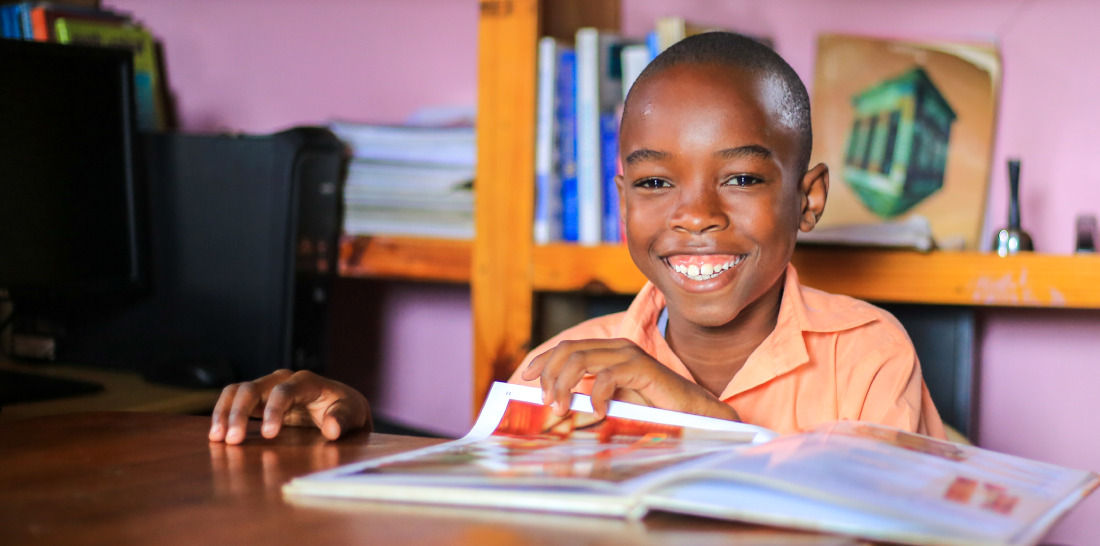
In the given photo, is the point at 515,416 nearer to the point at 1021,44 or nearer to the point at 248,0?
the point at 1021,44

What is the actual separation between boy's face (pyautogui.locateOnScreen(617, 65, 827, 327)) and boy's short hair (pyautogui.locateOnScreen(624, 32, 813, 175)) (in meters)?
0.01

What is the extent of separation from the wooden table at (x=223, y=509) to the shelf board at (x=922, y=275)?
62 cm

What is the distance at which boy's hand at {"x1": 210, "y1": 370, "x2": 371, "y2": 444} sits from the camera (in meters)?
0.70

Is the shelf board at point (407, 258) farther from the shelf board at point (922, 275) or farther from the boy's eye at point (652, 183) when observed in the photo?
the boy's eye at point (652, 183)

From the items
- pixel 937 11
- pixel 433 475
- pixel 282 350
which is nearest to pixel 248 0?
pixel 282 350

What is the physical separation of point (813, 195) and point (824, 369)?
198 millimetres

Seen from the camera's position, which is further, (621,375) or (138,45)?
(138,45)

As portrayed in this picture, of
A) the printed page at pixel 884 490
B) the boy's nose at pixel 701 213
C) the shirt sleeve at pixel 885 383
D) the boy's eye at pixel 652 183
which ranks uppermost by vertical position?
the boy's eye at pixel 652 183

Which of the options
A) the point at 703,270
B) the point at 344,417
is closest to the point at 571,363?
the point at 344,417

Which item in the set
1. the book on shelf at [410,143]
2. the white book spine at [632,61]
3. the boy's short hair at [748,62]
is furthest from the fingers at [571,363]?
the book on shelf at [410,143]

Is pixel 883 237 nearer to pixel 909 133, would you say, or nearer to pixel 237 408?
pixel 909 133

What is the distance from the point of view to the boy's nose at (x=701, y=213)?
Answer: 919mm

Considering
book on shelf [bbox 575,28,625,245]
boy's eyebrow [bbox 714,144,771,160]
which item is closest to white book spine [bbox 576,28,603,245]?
book on shelf [bbox 575,28,625,245]

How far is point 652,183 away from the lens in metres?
0.99
